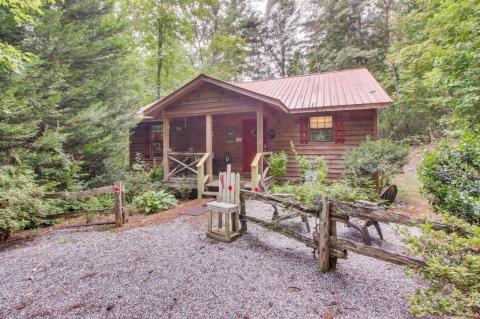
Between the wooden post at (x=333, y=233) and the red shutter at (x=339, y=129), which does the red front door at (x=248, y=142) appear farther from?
the wooden post at (x=333, y=233)

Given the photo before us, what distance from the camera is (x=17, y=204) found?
4.64 meters

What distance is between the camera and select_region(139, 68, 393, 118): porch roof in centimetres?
746

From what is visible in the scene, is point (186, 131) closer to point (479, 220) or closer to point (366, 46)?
point (479, 220)

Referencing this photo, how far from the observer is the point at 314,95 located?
9430mm

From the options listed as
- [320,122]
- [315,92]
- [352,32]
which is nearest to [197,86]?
[320,122]

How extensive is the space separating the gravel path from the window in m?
5.21

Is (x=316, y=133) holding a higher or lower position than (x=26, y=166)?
higher

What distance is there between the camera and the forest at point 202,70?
10.6ft

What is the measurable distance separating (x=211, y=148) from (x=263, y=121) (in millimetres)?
2644

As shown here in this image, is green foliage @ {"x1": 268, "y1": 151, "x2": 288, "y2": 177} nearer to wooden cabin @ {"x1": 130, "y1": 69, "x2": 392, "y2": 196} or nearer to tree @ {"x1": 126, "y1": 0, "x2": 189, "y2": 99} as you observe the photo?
wooden cabin @ {"x1": 130, "y1": 69, "x2": 392, "y2": 196}

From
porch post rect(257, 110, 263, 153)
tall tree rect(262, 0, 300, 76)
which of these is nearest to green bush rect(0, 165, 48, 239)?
porch post rect(257, 110, 263, 153)

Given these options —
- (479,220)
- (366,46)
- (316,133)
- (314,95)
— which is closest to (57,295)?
(479,220)

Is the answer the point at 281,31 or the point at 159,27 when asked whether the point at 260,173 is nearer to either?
the point at 159,27

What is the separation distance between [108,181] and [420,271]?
30.6ft
